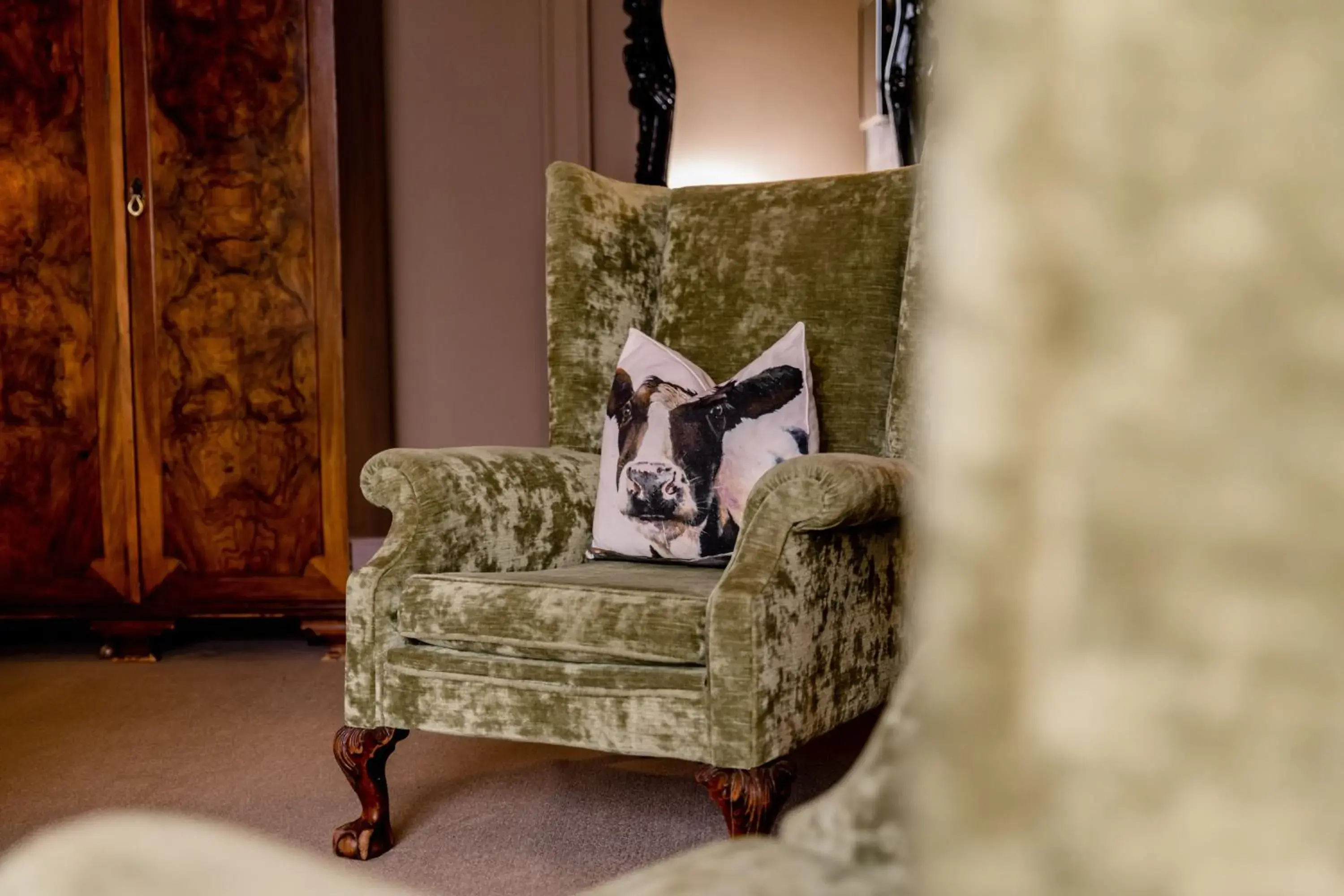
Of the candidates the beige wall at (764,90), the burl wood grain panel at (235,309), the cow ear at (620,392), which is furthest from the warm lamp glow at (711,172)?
the cow ear at (620,392)

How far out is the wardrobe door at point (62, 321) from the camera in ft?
10.7

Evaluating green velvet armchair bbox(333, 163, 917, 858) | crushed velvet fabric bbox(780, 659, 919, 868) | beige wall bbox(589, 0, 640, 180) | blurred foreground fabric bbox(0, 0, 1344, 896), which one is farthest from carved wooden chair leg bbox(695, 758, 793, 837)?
beige wall bbox(589, 0, 640, 180)

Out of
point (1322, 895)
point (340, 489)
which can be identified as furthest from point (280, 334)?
point (1322, 895)

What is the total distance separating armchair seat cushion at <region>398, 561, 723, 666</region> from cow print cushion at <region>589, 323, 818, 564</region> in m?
0.14

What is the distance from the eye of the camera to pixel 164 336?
10.8 ft

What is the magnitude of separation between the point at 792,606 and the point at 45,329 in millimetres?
2730

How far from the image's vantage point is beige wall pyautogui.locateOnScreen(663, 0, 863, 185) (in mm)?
3223

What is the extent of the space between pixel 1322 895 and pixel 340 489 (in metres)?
3.35

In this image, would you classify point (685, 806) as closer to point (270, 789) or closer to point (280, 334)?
point (270, 789)

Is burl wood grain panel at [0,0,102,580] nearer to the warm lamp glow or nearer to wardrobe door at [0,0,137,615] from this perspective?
wardrobe door at [0,0,137,615]

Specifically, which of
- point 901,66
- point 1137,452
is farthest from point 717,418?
point 1137,452

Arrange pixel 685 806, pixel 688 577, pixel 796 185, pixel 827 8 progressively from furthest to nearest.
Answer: pixel 827 8 → pixel 796 185 → pixel 685 806 → pixel 688 577

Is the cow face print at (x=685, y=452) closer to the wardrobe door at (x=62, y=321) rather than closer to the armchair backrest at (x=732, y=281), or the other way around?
the armchair backrest at (x=732, y=281)

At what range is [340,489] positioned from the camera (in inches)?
129
